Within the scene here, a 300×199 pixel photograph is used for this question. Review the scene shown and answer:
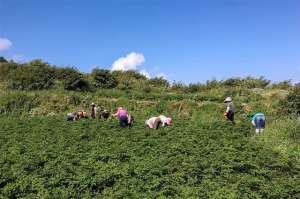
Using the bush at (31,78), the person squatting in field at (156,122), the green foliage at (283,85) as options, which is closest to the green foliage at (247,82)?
the green foliage at (283,85)

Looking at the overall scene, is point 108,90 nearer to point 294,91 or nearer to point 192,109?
point 192,109

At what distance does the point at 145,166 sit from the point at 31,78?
78.5 ft

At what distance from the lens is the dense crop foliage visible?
11.1 metres

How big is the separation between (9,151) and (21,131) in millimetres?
4566

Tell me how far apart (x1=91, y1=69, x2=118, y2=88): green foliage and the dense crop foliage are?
19.2 meters

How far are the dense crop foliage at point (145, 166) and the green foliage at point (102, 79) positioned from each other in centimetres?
1924

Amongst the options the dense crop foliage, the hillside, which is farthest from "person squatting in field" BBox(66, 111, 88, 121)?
the dense crop foliage

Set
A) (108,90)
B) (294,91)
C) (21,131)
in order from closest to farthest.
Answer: (21,131), (294,91), (108,90)

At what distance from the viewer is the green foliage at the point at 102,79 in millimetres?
37062

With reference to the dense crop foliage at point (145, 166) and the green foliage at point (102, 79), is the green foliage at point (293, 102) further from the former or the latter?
the green foliage at point (102, 79)

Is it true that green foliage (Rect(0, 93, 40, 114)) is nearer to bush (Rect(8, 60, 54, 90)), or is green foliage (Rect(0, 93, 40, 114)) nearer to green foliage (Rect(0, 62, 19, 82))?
bush (Rect(8, 60, 54, 90))

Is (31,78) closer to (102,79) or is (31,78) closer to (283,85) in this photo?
(102,79)

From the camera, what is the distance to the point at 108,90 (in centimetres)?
3478

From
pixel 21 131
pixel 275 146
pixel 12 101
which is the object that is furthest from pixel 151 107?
pixel 275 146
